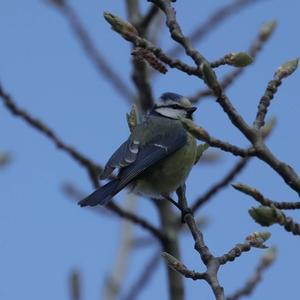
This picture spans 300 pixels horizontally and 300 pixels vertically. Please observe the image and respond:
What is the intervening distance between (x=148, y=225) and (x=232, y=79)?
84 cm

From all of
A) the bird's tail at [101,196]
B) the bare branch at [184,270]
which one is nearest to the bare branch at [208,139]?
the bare branch at [184,270]

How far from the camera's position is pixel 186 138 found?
4.07 meters

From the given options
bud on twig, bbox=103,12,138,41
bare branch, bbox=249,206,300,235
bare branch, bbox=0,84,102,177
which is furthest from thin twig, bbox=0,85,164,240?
bare branch, bbox=249,206,300,235

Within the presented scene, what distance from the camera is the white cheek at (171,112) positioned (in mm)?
4367

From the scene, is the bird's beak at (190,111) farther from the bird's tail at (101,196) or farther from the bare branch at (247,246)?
the bare branch at (247,246)

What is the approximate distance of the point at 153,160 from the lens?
12.7 ft

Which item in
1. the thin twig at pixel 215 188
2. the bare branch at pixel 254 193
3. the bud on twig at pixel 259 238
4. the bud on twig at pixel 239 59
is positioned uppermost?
the thin twig at pixel 215 188

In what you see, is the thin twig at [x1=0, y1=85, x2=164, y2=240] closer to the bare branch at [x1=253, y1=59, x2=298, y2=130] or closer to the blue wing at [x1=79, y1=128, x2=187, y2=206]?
the blue wing at [x1=79, y1=128, x2=187, y2=206]

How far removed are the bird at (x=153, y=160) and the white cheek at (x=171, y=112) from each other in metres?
0.11

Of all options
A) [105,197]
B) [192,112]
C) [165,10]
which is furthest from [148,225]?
[165,10]

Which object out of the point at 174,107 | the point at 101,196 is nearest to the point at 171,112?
the point at 174,107

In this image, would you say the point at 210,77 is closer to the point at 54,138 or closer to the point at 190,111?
the point at 54,138

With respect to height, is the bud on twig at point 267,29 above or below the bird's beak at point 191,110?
below

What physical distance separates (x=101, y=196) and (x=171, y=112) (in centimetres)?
114
